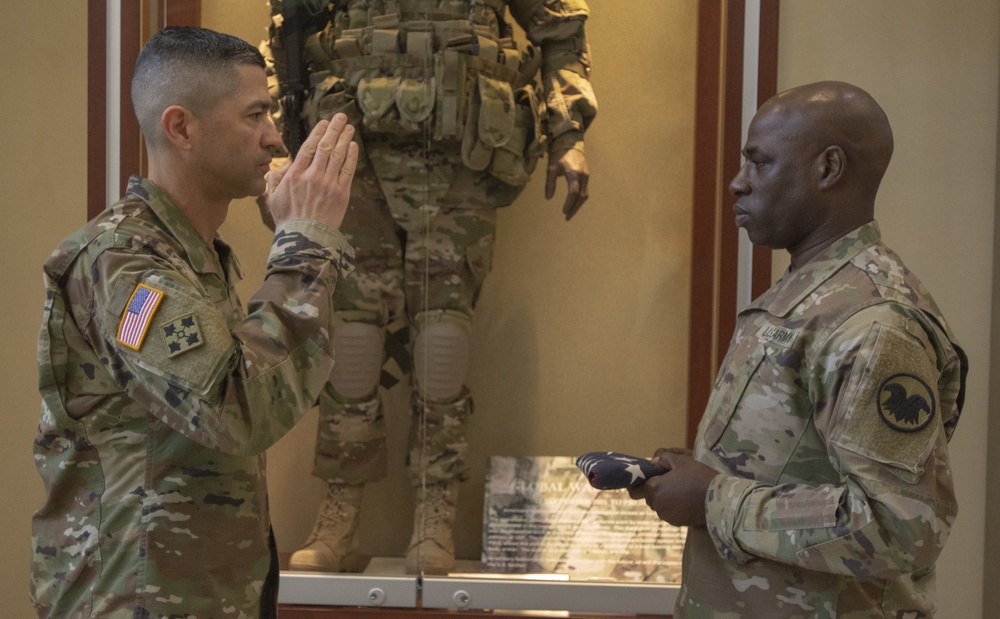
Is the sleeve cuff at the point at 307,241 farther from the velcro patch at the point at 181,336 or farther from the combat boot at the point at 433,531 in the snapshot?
the combat boot at the point at 433,531

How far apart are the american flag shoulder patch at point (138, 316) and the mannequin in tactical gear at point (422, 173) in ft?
3.79

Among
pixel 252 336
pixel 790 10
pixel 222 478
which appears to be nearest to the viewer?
pixel 252 336

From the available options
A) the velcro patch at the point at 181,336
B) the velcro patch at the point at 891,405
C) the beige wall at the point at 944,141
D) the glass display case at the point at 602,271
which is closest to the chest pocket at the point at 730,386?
the velcro patch at the point at 891,405

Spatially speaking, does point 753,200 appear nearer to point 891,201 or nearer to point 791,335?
point 791,335

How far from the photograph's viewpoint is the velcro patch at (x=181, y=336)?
113cm

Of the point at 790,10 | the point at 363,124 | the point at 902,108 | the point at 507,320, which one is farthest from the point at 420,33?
the point at 902,108

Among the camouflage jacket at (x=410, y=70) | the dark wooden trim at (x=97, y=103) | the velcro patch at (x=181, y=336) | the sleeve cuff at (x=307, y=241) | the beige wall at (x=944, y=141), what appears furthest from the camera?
the beige wall at (x=944, y=141)

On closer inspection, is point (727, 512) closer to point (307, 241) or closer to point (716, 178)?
point (307, 241)

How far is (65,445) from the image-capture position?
1.27m

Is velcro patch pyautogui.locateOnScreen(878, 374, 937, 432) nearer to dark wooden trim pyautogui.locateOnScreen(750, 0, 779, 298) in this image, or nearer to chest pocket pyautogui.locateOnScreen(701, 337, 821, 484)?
chest pocket pyautogui.locateOnScreen(701, 337, 821, 484)

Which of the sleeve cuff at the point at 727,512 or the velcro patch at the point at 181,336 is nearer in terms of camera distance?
the velcro patch at the point at 181,336

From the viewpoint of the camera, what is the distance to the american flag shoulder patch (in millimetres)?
1135

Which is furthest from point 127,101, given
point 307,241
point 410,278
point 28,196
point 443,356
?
point 307,241

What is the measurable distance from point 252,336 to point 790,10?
6.17 ft
